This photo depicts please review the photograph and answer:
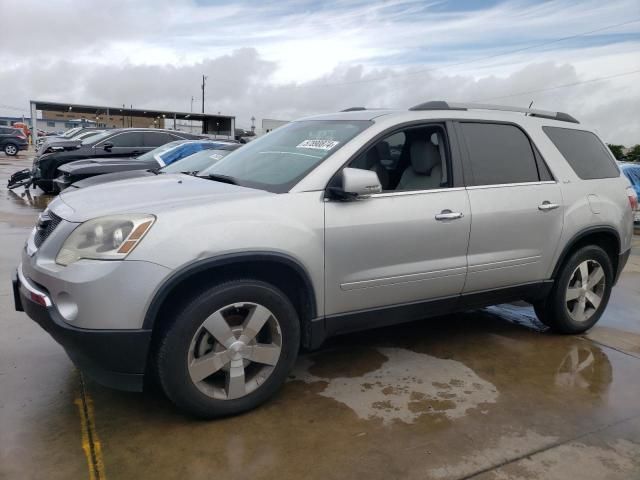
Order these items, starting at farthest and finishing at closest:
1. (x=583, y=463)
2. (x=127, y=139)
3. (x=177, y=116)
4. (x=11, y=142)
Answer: (x=177, y=116), (x=11, y=142), (x=127, y=139), (x=583, y=463)

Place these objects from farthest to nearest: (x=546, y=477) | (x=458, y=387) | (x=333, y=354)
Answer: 1. (x=333, y=354)
2. (x=458, y=387)
3. (x=546, y=477)

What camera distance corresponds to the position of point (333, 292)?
3238 millimetres

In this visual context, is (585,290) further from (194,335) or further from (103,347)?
(103,347)

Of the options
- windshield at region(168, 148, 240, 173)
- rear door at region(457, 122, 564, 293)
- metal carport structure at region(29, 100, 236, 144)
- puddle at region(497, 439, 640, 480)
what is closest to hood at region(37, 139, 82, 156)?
windshield at region(168, 148, 240, 173)

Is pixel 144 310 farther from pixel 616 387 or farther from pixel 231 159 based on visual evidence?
pixel 616 387

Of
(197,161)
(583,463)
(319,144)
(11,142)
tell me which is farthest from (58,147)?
(11,142)

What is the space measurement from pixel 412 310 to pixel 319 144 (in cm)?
124

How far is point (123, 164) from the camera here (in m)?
9.16

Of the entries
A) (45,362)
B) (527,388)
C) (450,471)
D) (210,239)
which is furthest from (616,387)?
(45,362)

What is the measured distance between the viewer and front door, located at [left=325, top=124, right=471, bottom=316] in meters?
3.23

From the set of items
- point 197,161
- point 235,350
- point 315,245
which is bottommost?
point 235,350

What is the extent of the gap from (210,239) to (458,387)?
6.20ft

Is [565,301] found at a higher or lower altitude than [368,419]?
higher

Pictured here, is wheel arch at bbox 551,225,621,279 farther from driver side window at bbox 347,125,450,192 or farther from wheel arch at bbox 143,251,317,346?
wheel arch at bbox 143,251,317,346
